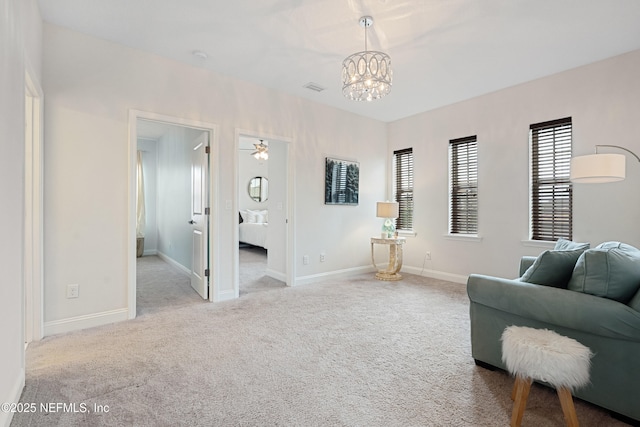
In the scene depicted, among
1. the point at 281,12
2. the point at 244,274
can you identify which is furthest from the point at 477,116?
the point at 244,274

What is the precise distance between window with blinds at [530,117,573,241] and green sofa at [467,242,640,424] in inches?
78.4

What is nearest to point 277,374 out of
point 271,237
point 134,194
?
point 134,194

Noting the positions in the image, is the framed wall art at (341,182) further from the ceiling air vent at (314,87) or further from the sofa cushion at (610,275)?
the sofa cushion at (610,275)

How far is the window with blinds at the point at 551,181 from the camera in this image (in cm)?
369

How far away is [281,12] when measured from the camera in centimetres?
256

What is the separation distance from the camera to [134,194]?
316cm

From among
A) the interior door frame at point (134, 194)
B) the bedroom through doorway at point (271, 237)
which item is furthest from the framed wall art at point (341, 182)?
the interior door frame at point (134, 194)

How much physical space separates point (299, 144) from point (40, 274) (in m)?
3.17

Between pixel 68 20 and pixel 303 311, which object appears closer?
pixel 68 20

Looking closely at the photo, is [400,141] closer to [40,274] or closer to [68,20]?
[68,20]

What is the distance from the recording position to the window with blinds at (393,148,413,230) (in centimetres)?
546

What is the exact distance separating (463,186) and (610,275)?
3240 mm

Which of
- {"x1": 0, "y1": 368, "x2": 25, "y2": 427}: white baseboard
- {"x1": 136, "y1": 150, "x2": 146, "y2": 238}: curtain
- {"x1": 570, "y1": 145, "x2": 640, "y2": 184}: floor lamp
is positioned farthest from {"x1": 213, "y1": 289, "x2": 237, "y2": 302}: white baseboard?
{"x1": 136, "y1": 150, "x2": 146, "y2": 238}: curtain

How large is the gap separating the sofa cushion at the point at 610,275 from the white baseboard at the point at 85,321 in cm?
367
